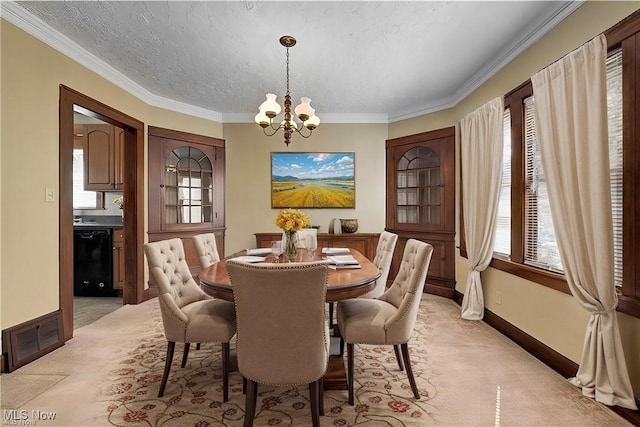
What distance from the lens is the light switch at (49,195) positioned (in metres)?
2.69

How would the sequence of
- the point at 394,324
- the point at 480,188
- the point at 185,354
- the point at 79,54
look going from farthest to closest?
1. the point at 480,188
2. the point at 79,54
3. the point at 185,354
4. the point at 394,324

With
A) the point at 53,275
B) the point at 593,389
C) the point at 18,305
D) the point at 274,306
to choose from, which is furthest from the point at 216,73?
the point at 593,389

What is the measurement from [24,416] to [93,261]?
2.88 metres

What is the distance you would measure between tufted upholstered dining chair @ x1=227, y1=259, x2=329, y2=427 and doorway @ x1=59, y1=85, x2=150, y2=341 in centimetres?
228

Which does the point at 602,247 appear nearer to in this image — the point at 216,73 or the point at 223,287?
the point at 223,287

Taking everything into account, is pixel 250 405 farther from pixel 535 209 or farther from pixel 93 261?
pixel 93 261

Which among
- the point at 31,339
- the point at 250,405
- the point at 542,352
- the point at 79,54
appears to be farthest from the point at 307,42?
the point at 31,339

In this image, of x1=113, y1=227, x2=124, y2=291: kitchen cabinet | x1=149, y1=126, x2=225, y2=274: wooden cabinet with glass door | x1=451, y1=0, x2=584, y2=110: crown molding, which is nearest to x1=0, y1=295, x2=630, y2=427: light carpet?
x1=113, y1=227, x2=124, y2=291: kitchen cabinet

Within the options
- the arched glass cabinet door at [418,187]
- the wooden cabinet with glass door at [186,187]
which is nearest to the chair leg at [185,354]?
the wooden cabinet with glass door at [186,187]

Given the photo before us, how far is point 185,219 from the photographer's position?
467 cm

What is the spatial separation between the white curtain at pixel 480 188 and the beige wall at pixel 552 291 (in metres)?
0.13

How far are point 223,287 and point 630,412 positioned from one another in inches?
92.0

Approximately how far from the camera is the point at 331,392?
2084 millimetres

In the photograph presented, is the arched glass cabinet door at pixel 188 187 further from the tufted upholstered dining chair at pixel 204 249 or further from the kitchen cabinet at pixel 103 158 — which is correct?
the tufted upholstered dining chair at pixel 204 249
